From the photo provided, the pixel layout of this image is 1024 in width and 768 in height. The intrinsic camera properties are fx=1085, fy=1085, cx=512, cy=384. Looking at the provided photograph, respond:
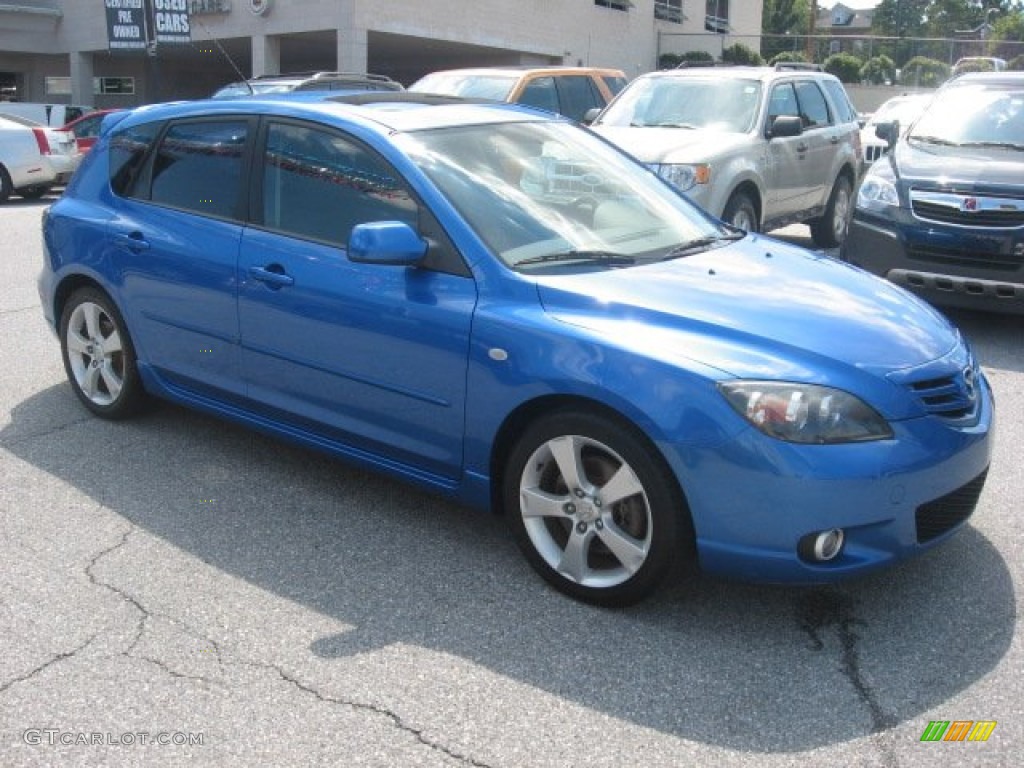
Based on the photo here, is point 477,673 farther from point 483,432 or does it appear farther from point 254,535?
point 254,535

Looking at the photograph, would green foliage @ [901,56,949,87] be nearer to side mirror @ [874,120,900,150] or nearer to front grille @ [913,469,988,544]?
side mirror @ [874,120,900,150]

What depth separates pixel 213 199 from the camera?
189 inches

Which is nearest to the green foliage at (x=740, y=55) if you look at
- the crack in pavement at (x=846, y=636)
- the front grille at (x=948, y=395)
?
the front grille at (x=948, y=395)

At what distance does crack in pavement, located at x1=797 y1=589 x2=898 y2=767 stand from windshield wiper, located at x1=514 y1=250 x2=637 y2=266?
4.53 feet

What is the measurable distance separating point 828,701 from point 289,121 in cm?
307

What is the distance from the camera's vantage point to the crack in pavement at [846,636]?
299cm

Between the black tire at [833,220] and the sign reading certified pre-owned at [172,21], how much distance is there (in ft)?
47.7

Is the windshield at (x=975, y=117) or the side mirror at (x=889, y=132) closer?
the windshield at (x=975, y=117)

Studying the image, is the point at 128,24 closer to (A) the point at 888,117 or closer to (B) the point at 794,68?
(A) the point at 888,117

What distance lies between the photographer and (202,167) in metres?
4.90

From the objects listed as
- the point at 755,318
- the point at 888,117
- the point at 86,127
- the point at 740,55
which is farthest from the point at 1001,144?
the point at 740,55

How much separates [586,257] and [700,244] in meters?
0.68

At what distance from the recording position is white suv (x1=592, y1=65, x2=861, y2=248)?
882 cm

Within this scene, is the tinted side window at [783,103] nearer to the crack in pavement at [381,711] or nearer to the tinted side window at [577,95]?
the tinted side window at [577,95]
